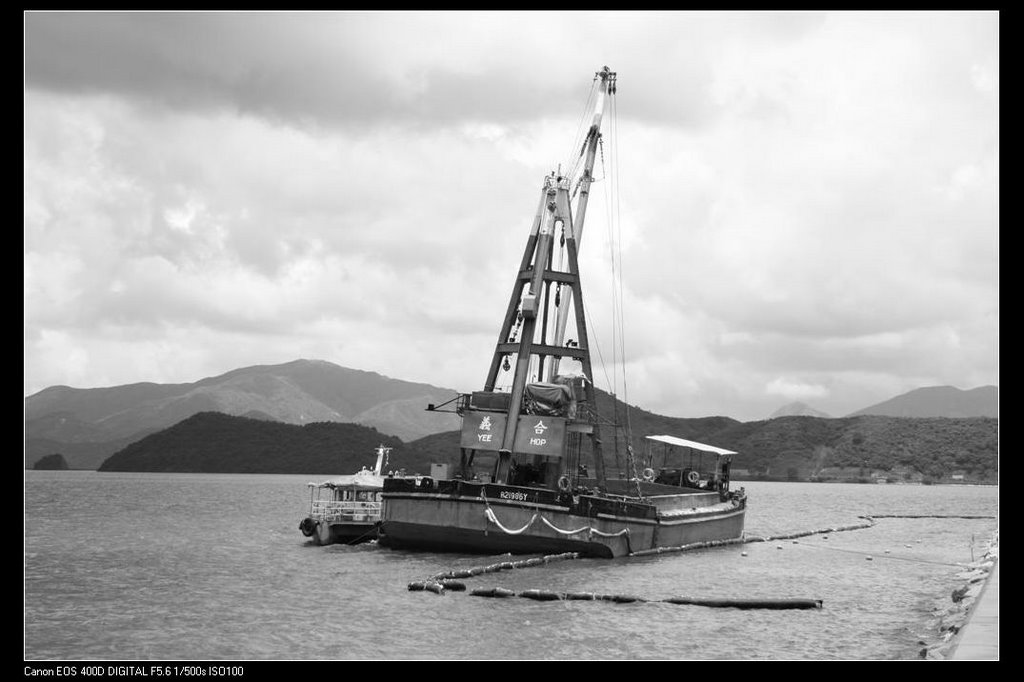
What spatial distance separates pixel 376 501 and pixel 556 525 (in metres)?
14.6

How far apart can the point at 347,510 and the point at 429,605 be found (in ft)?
72.1


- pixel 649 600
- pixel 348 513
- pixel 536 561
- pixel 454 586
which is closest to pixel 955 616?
pixel 649 600

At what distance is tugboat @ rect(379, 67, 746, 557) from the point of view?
4159cm

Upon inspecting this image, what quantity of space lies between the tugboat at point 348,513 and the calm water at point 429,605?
1131 millimetres

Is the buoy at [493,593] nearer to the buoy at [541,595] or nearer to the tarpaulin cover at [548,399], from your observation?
the buoy at [541,595]

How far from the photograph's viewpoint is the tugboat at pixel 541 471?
41.6m

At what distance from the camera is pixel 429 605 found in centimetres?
3092

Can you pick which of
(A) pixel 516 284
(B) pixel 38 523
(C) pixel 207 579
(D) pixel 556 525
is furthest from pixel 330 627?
(B) pixel 38 523

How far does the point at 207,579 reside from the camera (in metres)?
38.0

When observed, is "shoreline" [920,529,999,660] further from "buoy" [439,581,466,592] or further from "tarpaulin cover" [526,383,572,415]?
"tarpaulin cover" [526,383,572,415]

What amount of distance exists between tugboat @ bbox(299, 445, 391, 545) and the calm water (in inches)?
44.5

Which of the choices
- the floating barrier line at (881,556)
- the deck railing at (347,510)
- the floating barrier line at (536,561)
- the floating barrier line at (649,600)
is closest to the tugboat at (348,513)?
the deck railing at (347,510)

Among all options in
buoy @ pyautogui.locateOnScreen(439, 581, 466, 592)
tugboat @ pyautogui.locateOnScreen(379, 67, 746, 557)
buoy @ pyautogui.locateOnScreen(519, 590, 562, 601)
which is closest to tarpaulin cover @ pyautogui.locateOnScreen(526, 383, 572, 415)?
tugboat @ pyautogui.locateOnScreen(379, 67, 746, 557)

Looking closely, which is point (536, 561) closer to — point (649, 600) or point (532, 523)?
point (532, 523)
